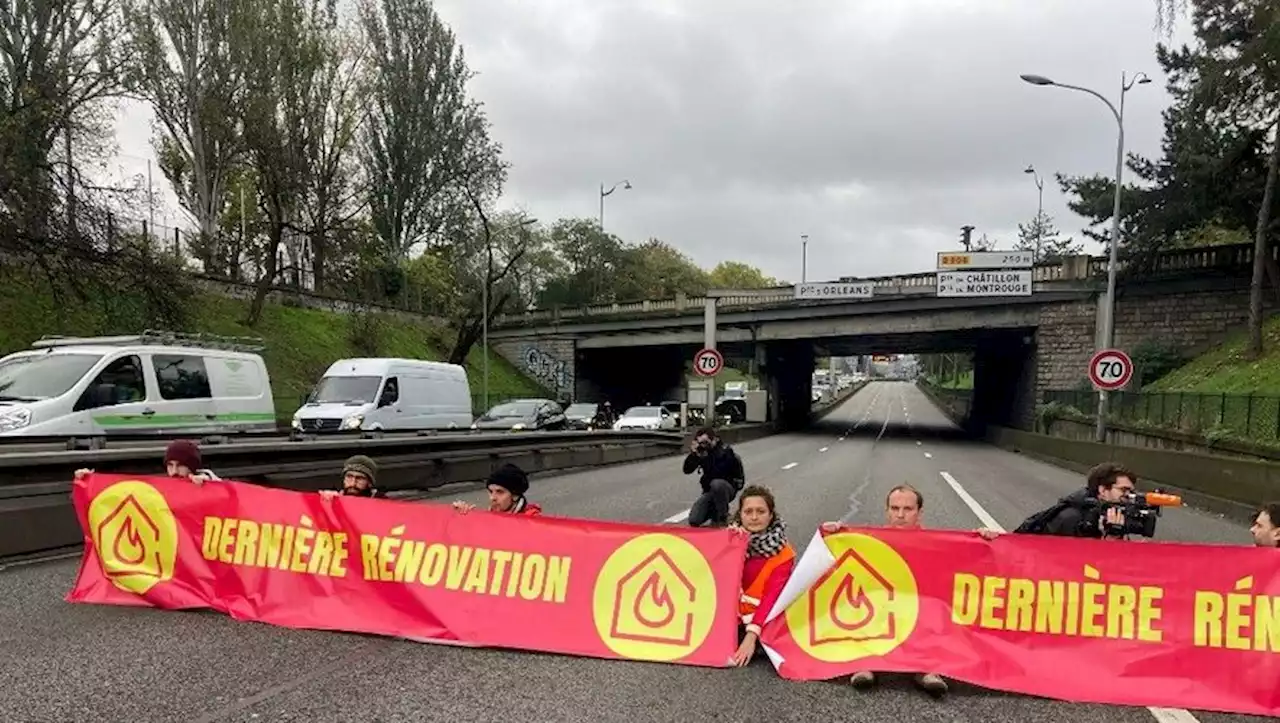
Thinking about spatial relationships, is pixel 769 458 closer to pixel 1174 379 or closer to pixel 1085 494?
pixel 1174 379

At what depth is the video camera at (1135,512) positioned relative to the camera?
5511 millimetres

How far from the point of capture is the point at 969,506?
14211 millimetres

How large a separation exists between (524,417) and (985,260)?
20.2 meters

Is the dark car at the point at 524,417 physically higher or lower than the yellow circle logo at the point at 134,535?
lower

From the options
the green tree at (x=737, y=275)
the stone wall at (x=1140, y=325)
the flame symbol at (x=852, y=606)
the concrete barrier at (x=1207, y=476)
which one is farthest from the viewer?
the green tree at (x=737, y=275)

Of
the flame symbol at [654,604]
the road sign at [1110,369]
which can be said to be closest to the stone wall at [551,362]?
the road sign at [1110,369]

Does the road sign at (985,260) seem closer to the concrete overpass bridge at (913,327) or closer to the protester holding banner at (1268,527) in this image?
the concrete overpass bridge at (913,327)

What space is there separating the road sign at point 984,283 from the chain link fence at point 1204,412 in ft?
22.5

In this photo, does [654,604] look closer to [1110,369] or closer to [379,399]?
[379,399]

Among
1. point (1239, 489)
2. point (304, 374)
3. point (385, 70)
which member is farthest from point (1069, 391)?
point (385, 70)

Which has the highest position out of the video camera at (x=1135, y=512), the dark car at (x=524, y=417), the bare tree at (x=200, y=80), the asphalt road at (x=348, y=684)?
the bare tree at (x=200, y=80)

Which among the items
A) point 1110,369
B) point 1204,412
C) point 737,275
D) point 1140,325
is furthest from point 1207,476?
point 737,275

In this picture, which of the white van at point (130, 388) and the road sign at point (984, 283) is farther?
the road sign at point (984, 283)

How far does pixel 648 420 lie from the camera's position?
3503 cm
